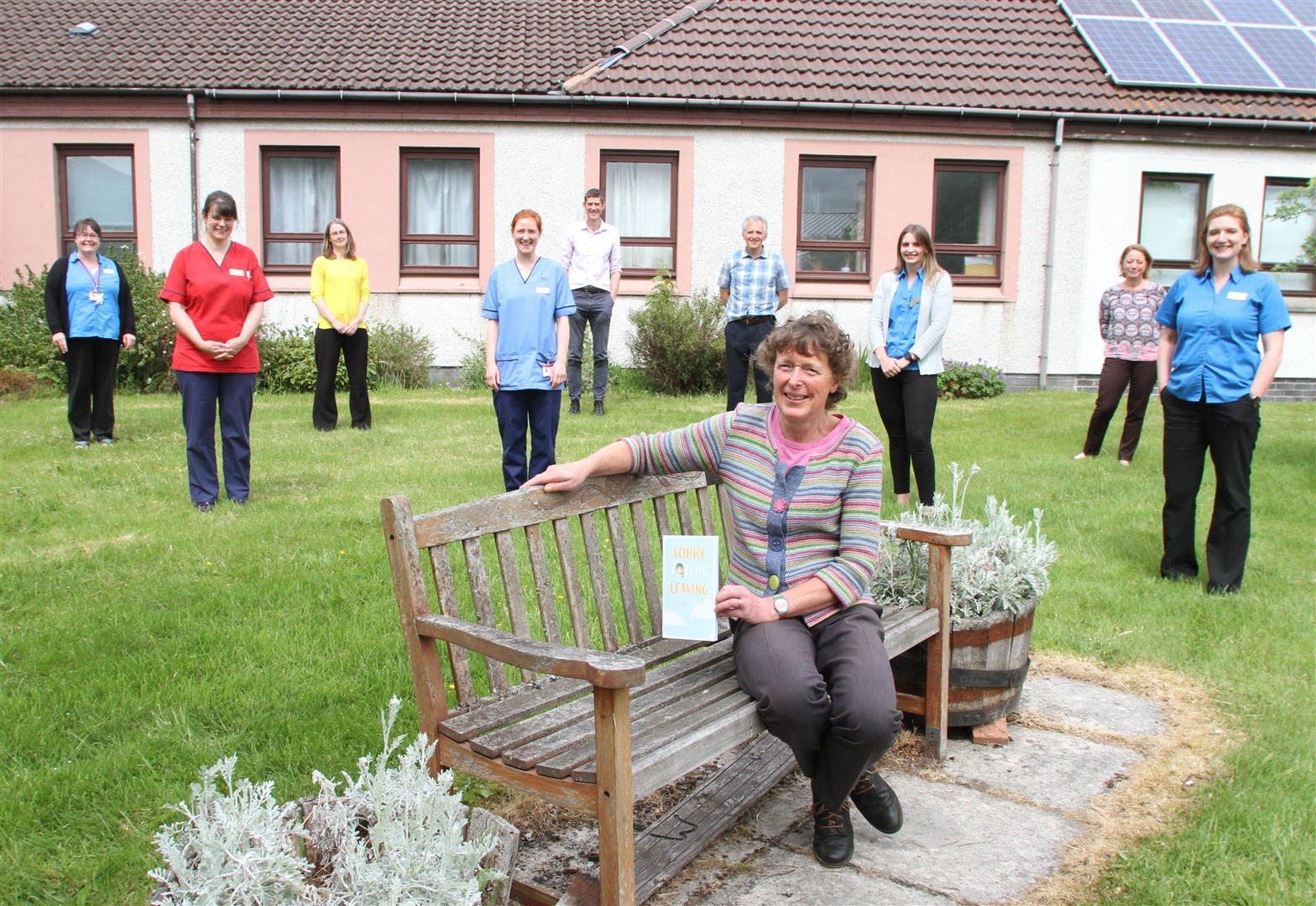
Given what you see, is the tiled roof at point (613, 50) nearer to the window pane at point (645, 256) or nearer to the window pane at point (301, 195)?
the window pane at point (301, 195)

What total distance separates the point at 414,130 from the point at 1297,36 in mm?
13973

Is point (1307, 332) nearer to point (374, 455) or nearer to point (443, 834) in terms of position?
point (374, 455)

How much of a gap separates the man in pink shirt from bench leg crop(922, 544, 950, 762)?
7.58 m

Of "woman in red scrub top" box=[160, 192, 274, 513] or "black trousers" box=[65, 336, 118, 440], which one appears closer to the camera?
"woman in red scrub top" box=[160, 192, 274, 513]

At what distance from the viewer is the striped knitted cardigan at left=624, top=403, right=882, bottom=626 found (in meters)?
3.34

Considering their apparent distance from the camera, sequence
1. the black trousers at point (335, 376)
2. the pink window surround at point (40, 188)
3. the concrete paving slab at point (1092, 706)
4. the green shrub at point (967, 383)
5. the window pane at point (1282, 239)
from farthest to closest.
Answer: the window pane at point (1282, 239)
the pink window surround at point (40, 188)
the green shrub at point (967, 383)
the black trousers at point (335, 376)
the concrete paving slab at point (1092, 706)

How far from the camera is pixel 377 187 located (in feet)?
52.2

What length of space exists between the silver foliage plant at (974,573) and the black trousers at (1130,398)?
5.85 metres

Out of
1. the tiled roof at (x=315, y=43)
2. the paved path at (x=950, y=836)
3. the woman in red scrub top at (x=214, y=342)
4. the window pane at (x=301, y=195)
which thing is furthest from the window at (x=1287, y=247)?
the woman in red scrub top at (x=214, y=342)

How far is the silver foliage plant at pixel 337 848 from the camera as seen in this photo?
2.21 meters

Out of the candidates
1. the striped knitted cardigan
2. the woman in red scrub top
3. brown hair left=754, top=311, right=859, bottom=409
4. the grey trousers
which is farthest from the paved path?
the woman in red scrub top

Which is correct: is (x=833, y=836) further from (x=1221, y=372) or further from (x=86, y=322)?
(x=86, y=322)

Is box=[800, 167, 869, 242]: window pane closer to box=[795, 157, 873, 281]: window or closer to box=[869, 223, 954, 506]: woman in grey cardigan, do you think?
box=[795, 157, 873, 281]: window

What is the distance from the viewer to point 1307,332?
1677 centimetres
